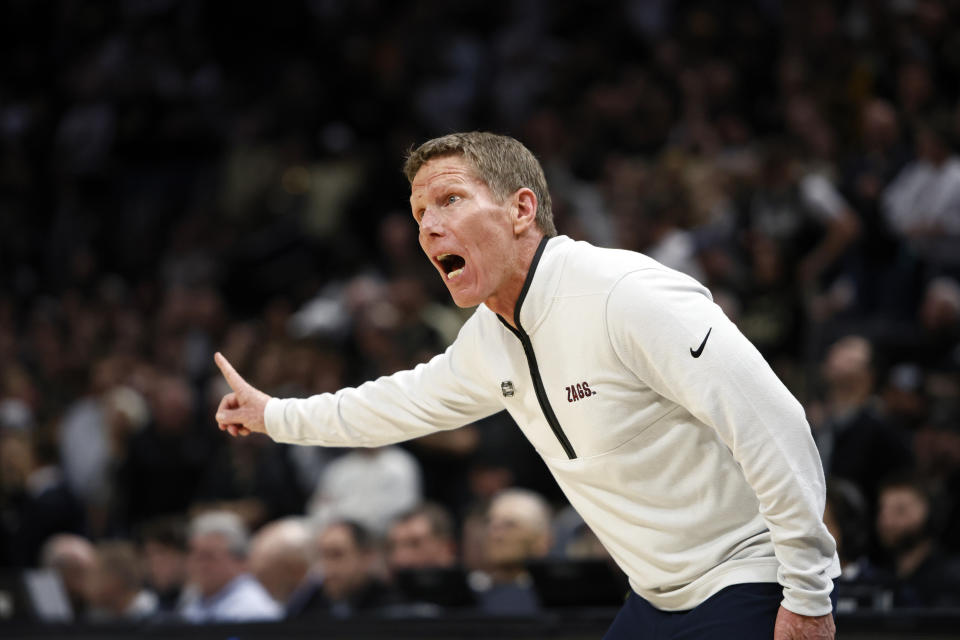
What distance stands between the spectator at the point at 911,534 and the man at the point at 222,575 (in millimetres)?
2634

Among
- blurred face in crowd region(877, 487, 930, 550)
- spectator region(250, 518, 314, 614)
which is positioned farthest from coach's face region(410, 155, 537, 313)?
spectator region(250, 518, 314, 614)

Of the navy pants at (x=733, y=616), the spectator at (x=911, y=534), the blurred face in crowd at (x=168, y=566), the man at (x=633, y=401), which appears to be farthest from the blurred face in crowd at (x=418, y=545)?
the navy pants at (x=733, y=616)

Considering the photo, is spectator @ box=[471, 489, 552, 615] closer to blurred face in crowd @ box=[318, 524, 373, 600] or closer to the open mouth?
blurred face in crowd @ box=[318, 524, 373, 600]

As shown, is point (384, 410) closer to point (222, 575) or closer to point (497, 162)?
point (497, 162)

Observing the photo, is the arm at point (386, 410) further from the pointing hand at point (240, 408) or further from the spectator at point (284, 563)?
the spectator at point (284, 563)

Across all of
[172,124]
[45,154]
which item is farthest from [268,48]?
[45,154]

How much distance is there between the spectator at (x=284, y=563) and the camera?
598 centimetres

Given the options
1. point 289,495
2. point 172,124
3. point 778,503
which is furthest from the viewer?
point 172,124

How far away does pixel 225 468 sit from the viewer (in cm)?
752

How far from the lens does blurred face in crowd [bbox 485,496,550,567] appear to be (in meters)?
5.52

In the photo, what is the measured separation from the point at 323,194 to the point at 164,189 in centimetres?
226

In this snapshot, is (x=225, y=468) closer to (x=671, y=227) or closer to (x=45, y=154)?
(x=671, y=227)

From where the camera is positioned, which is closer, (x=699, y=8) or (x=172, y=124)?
(x=699, y=8)

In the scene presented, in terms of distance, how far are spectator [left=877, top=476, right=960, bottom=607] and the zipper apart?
7.77 feet
